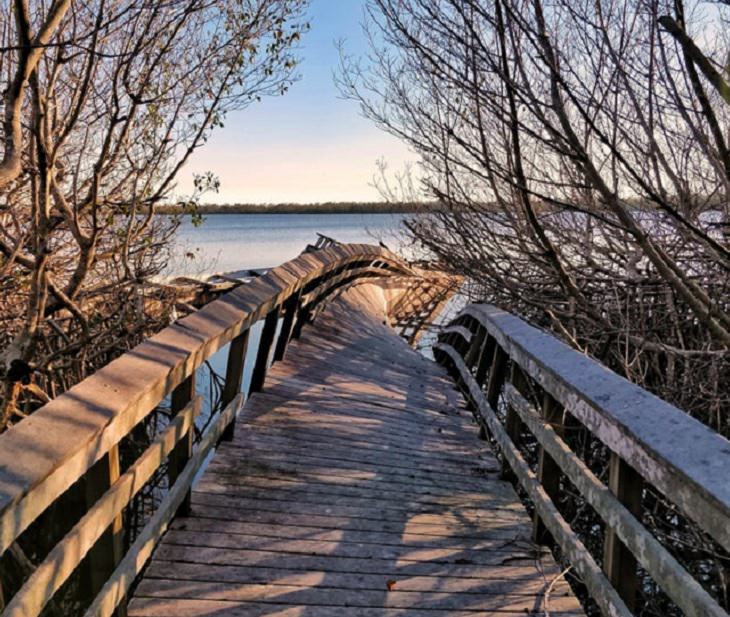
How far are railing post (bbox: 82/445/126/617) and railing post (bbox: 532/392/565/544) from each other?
6.13 ft

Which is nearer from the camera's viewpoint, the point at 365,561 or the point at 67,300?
the point at 365,561

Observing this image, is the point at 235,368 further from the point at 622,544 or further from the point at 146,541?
the point at 622,544

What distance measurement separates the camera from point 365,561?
296cm

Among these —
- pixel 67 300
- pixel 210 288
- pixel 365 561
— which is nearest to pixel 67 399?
pixel 365 561

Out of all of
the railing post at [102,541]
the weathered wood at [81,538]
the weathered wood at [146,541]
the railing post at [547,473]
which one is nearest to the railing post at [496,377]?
the railing post at [547,473]

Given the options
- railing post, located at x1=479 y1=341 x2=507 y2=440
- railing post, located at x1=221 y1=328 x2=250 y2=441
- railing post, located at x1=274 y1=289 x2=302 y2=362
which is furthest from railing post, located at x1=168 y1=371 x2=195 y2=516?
railing post, located at x1=274 y1=289 x2=302 y2=362

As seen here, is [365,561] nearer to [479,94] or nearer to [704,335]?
[479,94]

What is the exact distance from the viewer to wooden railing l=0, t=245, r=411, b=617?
1.58 m

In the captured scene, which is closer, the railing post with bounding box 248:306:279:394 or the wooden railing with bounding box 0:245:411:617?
the wooden railing with bounding box 0:245:411:617

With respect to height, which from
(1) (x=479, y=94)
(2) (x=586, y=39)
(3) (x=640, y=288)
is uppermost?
(2) (x=586, y=39)

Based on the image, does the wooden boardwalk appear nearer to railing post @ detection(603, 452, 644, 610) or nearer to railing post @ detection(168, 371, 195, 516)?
railing post @ detection(168, 371, 195, 516)

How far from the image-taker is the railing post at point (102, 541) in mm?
2117

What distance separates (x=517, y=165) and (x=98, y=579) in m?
2.47

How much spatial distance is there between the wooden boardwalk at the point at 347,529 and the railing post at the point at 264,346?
0.36ft
